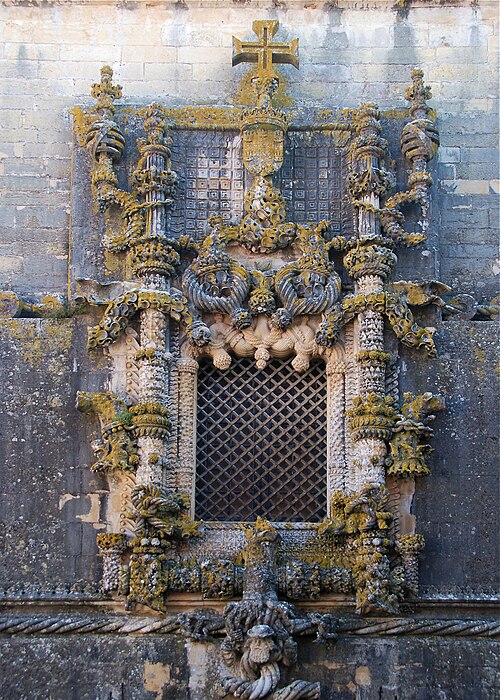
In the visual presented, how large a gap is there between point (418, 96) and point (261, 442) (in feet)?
12.7

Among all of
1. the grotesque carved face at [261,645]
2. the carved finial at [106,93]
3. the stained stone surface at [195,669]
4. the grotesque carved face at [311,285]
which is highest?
the carved finial at [106,93]

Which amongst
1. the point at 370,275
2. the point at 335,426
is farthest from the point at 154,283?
the point at 335,426

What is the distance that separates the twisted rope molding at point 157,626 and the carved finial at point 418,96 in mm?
5032

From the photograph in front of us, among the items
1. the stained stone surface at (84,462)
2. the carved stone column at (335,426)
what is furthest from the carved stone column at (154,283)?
the carved stone column at (335,426)

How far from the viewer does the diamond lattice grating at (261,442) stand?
465 inches

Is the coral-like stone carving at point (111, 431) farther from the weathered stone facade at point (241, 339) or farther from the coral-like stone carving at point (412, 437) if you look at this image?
the coral-like stone carving at point (412, 437)

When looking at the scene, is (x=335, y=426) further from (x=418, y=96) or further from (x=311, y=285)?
(x=418, y=96)

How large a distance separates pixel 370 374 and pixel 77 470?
9.32 feet

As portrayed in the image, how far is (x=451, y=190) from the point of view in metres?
13.0

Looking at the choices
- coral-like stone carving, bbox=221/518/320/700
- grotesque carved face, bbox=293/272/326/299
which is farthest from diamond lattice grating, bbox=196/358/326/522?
coral-like stone carving, bbox=221/518/320/700

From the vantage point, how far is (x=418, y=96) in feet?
41.9

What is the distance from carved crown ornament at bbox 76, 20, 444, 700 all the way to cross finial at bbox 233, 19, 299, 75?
22 millimetres

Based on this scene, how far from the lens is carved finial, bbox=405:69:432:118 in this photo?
1274 centimetres

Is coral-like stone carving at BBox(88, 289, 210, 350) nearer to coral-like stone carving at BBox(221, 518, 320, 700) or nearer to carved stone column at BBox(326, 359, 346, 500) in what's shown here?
carved stone column at BBox(326, 359, 346, 500)
